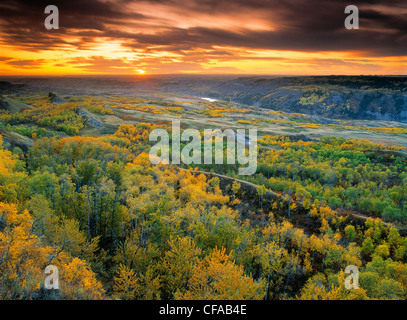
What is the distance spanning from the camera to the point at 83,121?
17188cm

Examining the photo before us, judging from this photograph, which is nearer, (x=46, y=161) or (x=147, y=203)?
(x=147, y=203)

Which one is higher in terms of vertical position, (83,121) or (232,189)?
(83,121)

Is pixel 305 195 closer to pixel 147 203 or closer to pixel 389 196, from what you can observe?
pixel 389 196

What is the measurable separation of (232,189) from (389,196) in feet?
209

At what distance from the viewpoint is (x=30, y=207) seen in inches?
1610
